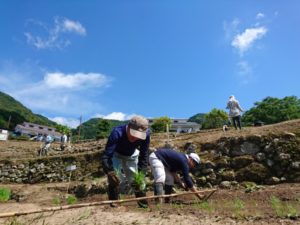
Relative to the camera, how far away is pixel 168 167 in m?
6.43

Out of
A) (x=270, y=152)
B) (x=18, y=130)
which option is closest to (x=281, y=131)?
(x=270, y=152)

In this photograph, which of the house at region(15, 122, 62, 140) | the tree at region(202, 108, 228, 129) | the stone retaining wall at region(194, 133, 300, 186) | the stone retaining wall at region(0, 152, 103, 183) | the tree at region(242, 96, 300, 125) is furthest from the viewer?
the house at region(15, 122, 62, 140)

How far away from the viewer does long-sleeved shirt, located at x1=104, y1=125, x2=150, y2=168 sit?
5535 millimetres

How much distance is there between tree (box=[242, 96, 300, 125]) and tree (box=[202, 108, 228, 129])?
340 cm

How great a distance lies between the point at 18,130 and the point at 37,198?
213 ft

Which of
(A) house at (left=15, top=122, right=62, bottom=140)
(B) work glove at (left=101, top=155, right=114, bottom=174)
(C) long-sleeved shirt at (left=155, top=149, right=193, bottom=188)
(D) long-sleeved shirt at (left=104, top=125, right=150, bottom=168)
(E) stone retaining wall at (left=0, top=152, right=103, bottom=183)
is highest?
(A) house at (left=15, top=122, right=62, bottom=140)

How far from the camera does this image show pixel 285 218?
403 cm

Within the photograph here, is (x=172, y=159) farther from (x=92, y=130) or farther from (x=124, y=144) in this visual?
(x=92, y=130)

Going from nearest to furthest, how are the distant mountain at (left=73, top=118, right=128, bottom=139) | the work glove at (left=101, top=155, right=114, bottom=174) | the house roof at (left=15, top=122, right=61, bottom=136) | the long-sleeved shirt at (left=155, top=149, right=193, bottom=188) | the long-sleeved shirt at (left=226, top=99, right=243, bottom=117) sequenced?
the work glove at (left=101, top=155, right=114, bottom=174)
the long-sleeved shirt at (left=155, top=149, right=193, bottom=188)
the long-sleeved shirt at (left=226, top=99, right=243, bottom=117)
the distant mountain at (left=73, top=118, right=128, bottom=139)
the house roof at (left=15, top=122, right=61, bottom=136)

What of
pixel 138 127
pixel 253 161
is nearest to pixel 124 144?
pixel 138 127

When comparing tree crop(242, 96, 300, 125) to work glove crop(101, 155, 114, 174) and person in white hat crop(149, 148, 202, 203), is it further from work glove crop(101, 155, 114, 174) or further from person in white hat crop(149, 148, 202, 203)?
work glove crop(101, 155, 114, 174)

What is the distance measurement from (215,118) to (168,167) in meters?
50.4

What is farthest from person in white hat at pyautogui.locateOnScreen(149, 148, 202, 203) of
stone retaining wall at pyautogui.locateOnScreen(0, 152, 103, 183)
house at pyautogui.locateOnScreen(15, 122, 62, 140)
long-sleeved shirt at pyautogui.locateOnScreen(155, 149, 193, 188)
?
house at pyautogui.locateOnScreen(15, 122, 62, 140)

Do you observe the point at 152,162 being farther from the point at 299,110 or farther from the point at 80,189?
the point at 299,110
